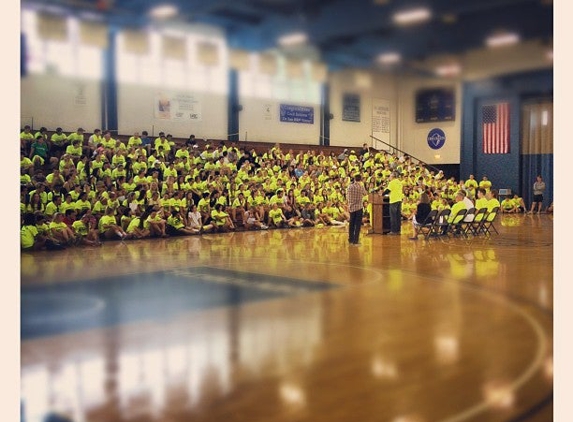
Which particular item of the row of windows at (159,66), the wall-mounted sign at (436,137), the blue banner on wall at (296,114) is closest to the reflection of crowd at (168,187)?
the blue banner on wall at (296,114)

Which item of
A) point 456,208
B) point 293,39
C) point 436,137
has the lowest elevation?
point 456,208

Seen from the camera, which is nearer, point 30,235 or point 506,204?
point 30,235

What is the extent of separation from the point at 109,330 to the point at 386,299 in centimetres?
154

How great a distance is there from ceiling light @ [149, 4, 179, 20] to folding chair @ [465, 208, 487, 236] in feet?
19.4

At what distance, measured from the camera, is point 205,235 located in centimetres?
793

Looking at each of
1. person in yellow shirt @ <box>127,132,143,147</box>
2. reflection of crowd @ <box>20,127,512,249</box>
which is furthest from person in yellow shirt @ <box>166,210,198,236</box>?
person in yellow shirt @ <box>127,132,143,147</box>

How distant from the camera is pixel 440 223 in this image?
747 cm

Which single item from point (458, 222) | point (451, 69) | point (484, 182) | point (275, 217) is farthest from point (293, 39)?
point (275, 217)

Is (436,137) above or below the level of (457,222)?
above

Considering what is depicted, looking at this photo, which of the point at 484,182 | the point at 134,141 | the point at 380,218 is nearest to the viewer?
the point at 484,182

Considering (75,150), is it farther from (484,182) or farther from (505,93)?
(505,93)

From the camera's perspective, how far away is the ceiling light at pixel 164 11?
2223 mm

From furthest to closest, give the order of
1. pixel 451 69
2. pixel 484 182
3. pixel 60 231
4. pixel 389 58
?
pixel 60 231, pixel 484 182, pixel 389 58, pixel 451 69

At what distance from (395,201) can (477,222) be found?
1.07 meters
